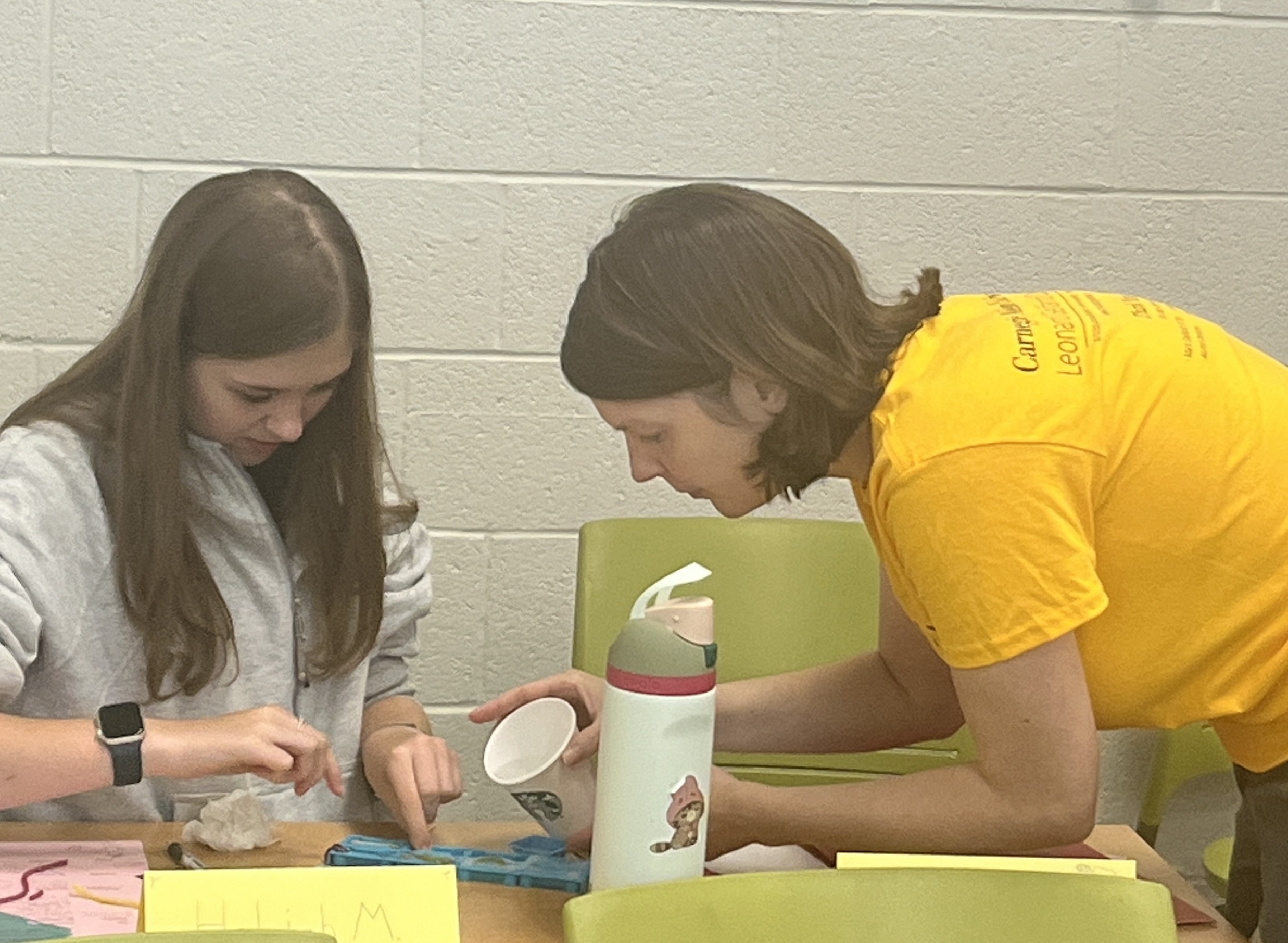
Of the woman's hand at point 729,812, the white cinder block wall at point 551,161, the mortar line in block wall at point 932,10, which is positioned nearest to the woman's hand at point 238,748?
the woman's hand at point 729,812

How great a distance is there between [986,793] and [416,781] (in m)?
0.52

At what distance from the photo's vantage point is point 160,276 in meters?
1.50

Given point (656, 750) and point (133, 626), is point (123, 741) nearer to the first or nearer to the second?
point (133, 626)

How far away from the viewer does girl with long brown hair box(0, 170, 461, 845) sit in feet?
4.77

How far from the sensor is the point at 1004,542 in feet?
3.74

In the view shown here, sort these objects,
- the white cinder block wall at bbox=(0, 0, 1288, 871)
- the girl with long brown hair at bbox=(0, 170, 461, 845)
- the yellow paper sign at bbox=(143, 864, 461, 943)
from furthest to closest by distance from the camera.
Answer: the white cinder block wall at bbox=(0, 0, 1288, 871)
the girl with long brown hair at bbox=(0, 170, 461, 845)
the yellow paper sign at bbox=(143, 864, 461, 943)

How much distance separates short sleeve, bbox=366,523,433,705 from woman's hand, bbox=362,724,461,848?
0.18 metres

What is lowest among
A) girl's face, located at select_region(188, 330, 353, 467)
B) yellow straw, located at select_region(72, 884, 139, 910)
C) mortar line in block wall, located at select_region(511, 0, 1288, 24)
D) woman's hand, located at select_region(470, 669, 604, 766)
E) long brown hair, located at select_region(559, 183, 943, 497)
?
yellow straw, located at select_region(72, 884, 139, 910)

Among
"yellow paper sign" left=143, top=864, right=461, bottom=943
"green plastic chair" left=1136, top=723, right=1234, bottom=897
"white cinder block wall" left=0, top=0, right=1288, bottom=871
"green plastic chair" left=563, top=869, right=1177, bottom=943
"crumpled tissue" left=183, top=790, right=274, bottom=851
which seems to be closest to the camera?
"green plastic chair" left=563, top=869, right=1177, bottom=943

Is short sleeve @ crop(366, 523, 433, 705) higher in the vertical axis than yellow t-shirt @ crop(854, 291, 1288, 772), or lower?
lower

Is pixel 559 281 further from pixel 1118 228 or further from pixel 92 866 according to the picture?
pixel 92 866

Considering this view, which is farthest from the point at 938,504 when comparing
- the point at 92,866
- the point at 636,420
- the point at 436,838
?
the point at 92,866

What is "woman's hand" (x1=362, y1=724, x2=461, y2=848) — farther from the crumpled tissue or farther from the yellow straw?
the yellow straw

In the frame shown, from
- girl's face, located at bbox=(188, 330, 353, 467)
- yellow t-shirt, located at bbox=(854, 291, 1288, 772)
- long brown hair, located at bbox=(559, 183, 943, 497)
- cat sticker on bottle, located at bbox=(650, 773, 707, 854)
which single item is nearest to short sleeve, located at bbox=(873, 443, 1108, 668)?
yellow t-shirt, located at bbox=(854, 291, 1288, 772)
